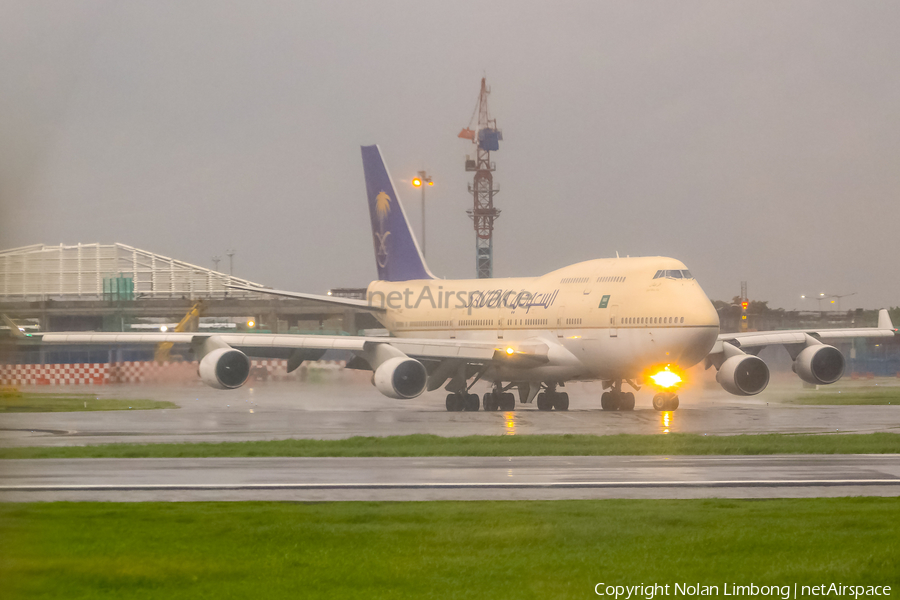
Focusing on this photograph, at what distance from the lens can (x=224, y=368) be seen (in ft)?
113

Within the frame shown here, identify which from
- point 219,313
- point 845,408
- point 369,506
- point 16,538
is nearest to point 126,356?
point 219,313

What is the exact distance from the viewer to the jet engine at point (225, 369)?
34250 millimetres

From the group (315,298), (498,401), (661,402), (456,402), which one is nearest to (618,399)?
(661,402)

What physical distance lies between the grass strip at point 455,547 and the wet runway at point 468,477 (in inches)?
41.4

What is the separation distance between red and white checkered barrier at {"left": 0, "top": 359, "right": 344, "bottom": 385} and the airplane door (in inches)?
774

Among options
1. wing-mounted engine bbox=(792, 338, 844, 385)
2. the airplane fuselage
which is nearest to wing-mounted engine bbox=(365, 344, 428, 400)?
the airplane fuselage

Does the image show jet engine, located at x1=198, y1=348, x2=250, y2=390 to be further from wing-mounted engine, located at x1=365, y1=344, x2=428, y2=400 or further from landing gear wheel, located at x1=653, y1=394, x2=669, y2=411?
landing gear wheel, located at x1=653, y1=394, x2=669, y2=411

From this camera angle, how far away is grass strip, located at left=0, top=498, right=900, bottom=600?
8500 mm

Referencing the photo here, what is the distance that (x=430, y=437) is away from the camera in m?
23.1

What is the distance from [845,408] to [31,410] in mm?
28170

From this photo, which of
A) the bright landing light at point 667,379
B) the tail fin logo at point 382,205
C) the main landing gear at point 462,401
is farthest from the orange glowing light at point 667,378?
the tail fin logo at point 382,205

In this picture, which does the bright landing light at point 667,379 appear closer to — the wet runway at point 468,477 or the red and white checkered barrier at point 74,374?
the wet runway at point 468,477

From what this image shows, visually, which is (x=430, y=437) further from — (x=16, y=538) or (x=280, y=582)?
(x=16, y=538)

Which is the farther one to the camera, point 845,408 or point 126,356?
point 126,356
